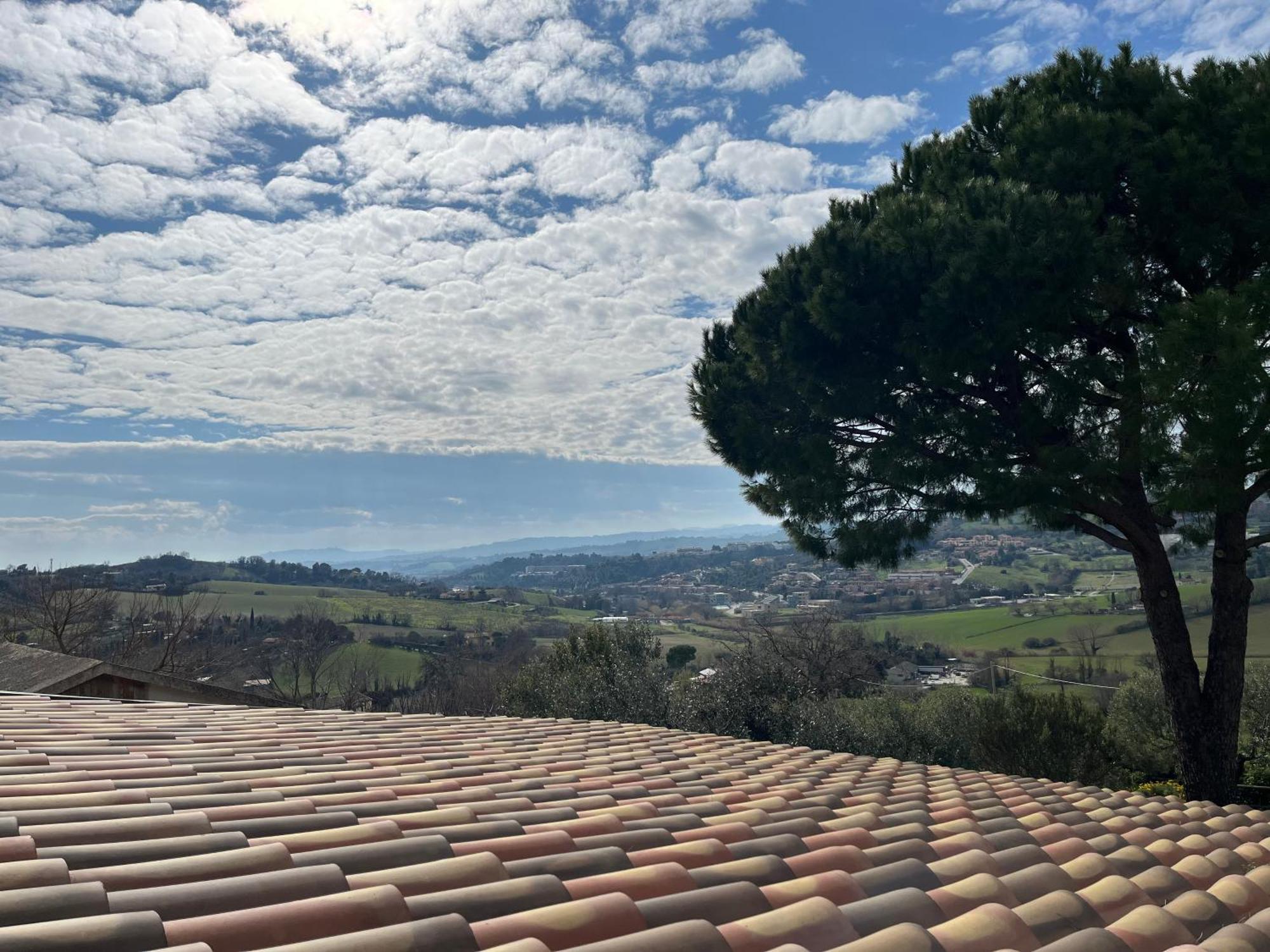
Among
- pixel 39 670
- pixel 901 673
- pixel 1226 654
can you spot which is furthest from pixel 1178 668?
pixel 901 673

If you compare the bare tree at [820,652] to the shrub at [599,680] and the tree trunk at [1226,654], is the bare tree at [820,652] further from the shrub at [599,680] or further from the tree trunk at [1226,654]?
the tree trunk at [1226,654]

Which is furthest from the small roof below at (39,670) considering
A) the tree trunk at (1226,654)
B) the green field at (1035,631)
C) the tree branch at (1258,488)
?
the green field at (1035,631)

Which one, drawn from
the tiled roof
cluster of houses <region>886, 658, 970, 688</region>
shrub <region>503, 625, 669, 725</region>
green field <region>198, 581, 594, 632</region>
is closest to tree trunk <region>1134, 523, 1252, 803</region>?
the tiled roof

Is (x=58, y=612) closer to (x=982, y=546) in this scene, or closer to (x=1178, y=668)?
(x=1178, y=668)

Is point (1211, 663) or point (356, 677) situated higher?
point (1211, 663)

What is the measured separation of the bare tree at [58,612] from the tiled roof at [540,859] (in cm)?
2537

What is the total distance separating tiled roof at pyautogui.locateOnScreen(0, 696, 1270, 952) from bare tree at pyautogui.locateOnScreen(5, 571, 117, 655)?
25.4 m

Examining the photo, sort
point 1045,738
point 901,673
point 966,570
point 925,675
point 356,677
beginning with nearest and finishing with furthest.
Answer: point 1045,738 → point 901,673 → point 925,675 → point 356,677 → point 966,570

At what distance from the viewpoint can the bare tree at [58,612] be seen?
26375 mm

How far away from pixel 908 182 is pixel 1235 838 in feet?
33.6

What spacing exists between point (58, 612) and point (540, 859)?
30.0 m

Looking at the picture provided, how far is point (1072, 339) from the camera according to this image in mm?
10695

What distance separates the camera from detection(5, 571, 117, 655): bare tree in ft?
86.5

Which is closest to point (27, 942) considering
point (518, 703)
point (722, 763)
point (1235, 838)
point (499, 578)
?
point (722, 763)
